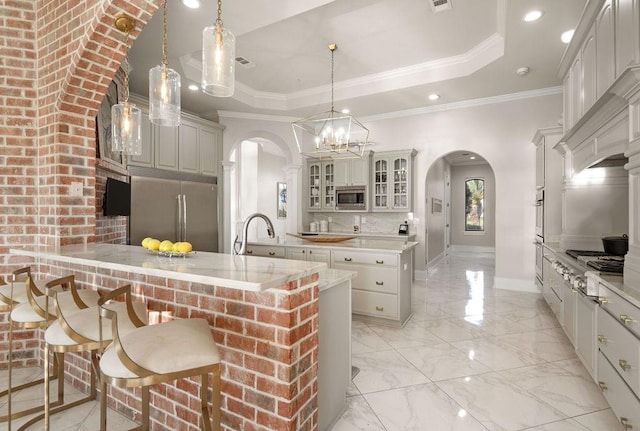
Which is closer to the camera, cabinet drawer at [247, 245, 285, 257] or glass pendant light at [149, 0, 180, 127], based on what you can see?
glass pendant light at [149, 0, 180, 127]

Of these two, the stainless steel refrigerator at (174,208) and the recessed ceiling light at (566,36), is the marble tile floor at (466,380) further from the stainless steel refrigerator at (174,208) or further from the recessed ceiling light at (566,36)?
the recessed ceiling light at (566,36)

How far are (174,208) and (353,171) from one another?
128 inches

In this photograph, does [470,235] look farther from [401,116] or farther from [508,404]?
[508,404]

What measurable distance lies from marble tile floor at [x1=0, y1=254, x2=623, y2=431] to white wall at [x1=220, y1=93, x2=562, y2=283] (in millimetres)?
1480

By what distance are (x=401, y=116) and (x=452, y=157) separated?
374 cm

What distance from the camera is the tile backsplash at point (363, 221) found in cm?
617

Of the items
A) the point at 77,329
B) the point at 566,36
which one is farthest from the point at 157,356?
the point at 566,36

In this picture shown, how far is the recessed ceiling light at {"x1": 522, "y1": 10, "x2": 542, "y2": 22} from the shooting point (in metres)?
3.01

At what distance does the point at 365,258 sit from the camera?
3469 millimetres

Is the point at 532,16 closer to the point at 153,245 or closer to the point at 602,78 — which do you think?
the point at 602,78

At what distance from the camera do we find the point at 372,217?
20.9 ft

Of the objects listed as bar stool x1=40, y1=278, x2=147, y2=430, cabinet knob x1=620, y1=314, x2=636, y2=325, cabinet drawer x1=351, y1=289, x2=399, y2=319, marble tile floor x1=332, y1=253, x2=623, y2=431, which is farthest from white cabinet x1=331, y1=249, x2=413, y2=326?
bar stool x1=40, y1=278, x2=147, y2=430

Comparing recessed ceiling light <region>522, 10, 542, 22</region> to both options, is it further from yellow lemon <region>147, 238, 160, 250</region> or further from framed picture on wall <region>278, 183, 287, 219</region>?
framed picture on wall <region>278, 183, 287, 219</region>

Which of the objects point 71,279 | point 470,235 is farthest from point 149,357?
point 470,235
